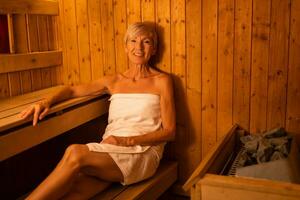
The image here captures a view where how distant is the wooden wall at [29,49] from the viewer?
2.50 metres

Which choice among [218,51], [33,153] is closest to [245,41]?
[218,51]

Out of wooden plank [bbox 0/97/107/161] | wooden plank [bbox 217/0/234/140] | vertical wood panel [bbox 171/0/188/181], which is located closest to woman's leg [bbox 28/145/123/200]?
wooden plank [bbox 0/97/107/161]

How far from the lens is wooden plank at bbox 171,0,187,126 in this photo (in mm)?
Answer: 2404

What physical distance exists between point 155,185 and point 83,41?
123cm

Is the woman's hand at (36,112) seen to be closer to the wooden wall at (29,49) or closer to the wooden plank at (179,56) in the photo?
the wooden wall at (29,49)

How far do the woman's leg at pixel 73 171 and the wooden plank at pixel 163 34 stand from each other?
2.64 feet

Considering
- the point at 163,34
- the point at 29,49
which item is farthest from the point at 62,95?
the point at 163,34

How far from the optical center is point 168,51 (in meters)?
2.48

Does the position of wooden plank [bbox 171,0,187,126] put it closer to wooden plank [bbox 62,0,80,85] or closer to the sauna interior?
the sauna interior

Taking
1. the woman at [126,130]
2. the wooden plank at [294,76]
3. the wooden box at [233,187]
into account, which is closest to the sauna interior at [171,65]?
the wooden plank at [294,76]

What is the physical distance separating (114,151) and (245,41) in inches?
40.5

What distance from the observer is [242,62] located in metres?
2.28

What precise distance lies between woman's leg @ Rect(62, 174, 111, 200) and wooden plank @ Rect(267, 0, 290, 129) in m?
1.08

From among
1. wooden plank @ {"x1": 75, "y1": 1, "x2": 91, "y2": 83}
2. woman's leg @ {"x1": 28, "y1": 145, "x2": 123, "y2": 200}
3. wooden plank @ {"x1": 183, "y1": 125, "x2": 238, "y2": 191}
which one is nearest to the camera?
wooden plank @ {"x1": 183, "y1": 125, "x2": 238, "y2": 191}
